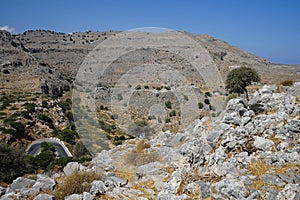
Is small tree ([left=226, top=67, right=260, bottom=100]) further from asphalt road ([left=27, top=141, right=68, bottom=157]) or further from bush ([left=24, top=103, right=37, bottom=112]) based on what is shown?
bush ([left=24, top=103, right=37, bottom=112])

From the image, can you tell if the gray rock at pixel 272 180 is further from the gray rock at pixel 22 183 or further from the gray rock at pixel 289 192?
the gray rock at pixel 22 183

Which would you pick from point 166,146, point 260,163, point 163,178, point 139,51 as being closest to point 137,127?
point 166,146

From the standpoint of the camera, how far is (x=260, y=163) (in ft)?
21.9

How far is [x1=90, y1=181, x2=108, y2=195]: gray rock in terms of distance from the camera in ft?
24.0

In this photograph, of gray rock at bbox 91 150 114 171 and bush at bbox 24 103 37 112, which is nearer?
gray rock at bbox 91 150 114 171

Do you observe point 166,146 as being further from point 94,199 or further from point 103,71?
point 103,71

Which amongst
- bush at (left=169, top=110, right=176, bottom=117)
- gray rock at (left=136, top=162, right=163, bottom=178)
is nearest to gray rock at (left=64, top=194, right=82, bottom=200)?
gray rock at (left=136, top=162, right=163, bottom=178)

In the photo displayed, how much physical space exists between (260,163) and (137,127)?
68.1 feet

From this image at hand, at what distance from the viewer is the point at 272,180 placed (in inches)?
230

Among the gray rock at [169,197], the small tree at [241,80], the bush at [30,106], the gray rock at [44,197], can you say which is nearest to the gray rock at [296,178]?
the gray rock at [169,197]

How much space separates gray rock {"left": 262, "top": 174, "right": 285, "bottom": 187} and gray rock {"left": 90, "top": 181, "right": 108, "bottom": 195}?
13.7 ft

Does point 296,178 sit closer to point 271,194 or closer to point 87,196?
point 271,194

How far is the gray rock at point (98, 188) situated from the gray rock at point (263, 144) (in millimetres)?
4365

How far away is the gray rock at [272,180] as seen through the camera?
226 inches
